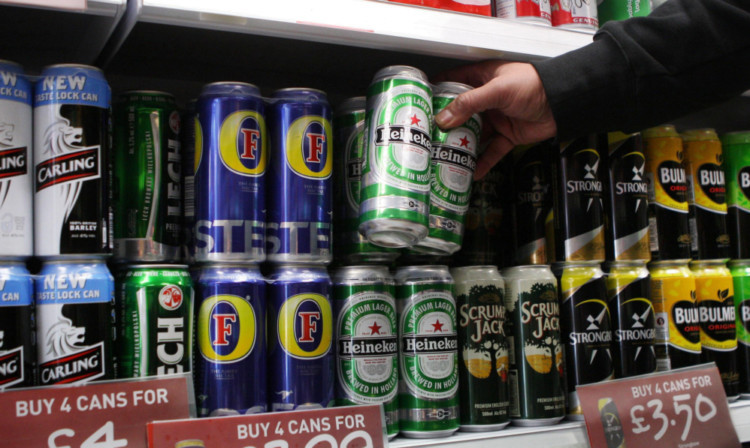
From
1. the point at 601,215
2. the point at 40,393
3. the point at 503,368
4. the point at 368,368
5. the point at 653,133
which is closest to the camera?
the point at 40,393

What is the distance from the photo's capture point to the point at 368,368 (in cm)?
103

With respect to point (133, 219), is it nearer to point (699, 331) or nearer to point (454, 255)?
point (454, 255)

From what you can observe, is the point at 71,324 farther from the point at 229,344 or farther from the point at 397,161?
the point at 397,161

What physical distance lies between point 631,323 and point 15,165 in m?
1.02

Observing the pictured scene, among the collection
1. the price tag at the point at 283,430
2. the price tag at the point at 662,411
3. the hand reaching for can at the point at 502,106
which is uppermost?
the hand reaching for can at the point at 502,106

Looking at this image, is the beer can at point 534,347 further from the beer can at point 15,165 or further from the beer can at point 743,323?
the beer can at point 15,165

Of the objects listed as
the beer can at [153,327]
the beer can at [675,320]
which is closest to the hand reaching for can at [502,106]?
the beer can at [675,320]

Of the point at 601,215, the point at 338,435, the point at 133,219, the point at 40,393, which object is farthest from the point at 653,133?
the point at 40,393

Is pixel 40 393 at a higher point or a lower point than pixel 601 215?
lower

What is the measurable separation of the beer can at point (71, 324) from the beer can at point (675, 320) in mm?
984

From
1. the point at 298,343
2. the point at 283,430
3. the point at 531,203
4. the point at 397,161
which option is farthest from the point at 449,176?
the point at 283,430

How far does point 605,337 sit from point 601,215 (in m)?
0.22

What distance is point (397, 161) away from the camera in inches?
38.0

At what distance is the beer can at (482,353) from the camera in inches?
43.8
